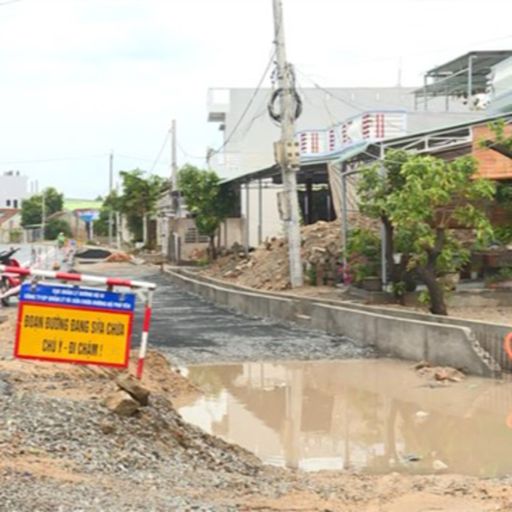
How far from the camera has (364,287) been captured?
19594 mm

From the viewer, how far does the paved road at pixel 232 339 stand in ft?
45.4

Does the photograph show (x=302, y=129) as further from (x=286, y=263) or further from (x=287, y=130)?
(x=287, y=130)

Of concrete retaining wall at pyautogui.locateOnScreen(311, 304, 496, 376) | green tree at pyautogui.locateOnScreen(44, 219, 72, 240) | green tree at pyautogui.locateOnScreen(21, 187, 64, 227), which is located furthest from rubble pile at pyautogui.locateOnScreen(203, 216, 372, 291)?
green tree at pyautogui.locateOnScreen(21, 187, 64, 227)

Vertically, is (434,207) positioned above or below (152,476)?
above

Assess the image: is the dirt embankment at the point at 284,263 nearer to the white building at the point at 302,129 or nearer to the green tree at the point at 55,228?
the white building at the point at 302,129

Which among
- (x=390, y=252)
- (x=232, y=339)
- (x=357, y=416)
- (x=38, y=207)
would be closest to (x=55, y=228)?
(x=38, y=207)

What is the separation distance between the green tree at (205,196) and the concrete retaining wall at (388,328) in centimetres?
1475

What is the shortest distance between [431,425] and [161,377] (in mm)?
3744

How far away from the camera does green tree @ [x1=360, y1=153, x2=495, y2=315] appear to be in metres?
14.6

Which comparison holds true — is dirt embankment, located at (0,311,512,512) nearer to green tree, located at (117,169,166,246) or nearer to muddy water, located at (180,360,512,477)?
muddy water, located at (180,360,512,477)

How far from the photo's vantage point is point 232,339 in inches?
614

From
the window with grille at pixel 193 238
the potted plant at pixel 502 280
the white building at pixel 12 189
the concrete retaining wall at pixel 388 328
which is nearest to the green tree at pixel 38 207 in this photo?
the white building at pixel 12 189

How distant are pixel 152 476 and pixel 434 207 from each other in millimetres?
10263

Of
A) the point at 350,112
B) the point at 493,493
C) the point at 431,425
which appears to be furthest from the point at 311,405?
the point at 350,112
